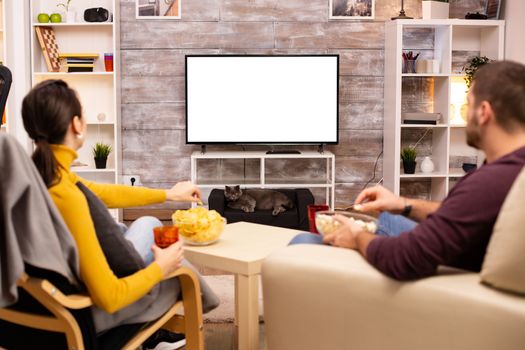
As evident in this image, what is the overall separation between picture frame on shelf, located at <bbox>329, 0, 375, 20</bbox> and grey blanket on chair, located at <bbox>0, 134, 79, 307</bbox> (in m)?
4.66

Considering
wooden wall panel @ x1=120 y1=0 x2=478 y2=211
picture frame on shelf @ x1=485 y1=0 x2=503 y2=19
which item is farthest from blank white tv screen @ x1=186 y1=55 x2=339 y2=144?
picture frame on shelf @ x1=485 y1=0 x2=503 y2=19

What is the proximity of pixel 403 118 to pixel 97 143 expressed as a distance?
2559 millimetres

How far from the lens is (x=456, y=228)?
1.74 metres

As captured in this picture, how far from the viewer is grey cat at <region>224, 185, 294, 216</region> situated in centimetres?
520

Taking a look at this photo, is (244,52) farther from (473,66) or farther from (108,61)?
(473,66)

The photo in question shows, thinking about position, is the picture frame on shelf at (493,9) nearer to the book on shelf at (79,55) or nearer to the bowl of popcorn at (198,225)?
the book on shelf at (79,55)

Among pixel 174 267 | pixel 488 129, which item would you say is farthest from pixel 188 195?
pixel 488 129

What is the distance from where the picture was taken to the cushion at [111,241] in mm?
2018

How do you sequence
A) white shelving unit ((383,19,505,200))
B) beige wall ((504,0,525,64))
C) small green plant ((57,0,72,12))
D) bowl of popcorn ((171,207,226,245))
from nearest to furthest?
bowl of popcorn ((171,207,226,245))
beige wall ((504,0,525,64))
white shelving unit ((383,19,505,200))
small green plant ((57,0,72,12))

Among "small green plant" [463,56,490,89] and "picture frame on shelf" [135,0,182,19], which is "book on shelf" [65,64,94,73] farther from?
"small green plant" [463,56,490,89]

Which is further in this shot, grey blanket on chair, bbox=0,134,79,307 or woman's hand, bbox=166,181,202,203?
woman's hand, bbox=166,181,202,203

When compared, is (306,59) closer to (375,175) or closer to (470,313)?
(375,175)

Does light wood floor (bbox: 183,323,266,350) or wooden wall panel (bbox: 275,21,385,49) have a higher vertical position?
wooden wall panel (bbox: 275,21,385,49)

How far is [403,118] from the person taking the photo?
19.8ft
